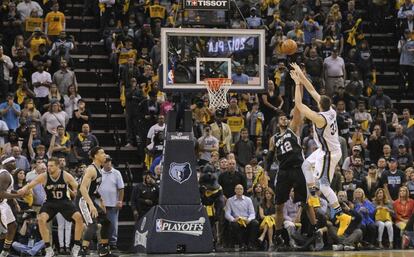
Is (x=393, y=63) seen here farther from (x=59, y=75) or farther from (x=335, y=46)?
(x=59, y=75)

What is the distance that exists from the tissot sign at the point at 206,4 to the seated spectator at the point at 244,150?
18.0 ft

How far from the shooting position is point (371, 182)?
2288cm

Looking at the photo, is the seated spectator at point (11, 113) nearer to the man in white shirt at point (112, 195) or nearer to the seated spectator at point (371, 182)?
the man in white shirt at point (112, 195)

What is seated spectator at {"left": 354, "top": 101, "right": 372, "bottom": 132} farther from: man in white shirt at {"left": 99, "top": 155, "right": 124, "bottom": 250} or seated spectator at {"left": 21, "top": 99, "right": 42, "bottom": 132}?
seated spectator at {"left": 21, "top": 99, "right": 42, "bottom": 132}

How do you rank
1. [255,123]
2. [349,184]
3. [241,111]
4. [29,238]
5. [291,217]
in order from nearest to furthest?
1. [29,238]
2. [291,217]
3. [349,184]
4. [255,123]
5. [241,111]

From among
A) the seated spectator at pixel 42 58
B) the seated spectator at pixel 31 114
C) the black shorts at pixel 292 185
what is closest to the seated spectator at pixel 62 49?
the seated spectator at pixel 42 58

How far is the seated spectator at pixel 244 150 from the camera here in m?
23.4

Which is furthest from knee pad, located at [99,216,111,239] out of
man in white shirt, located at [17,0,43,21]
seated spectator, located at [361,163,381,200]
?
man in white shirt, located at [17,0,43,21]

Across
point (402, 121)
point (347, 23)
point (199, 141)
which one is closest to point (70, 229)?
point (199, 141)

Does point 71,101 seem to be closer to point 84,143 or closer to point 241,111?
point 84,143

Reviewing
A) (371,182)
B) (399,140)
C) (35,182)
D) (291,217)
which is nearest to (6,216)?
(35,182)

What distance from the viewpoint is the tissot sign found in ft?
60.3

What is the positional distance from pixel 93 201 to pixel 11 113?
5.71 m

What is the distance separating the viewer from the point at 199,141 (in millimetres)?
23047
